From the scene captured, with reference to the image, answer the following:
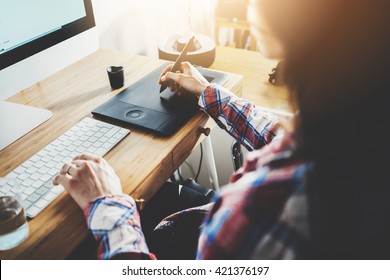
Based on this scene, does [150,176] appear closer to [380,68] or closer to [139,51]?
[380,68]

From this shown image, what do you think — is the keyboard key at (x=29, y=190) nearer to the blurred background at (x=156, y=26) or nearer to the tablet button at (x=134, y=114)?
the tablet button at (x=134, y=114)

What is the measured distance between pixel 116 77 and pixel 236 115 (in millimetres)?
375

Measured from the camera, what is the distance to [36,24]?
905 mm

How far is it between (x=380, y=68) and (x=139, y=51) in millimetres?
1384

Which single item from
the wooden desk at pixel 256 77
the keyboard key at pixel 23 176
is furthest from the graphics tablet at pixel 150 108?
the wooden desk at pixel 256 77

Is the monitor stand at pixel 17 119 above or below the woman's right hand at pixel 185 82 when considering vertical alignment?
below

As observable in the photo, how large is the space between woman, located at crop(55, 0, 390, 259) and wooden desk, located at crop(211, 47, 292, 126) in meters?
0.75

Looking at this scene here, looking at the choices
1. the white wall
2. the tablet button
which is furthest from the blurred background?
the tablet button

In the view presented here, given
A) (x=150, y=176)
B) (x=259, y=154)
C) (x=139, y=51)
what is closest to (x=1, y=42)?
(x=150, y=176)

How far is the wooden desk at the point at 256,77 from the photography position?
1323mm

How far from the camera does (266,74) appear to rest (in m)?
1.51

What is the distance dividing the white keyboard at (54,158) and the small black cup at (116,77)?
20 cm

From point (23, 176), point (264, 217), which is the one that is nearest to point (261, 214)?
point (264, 217)
